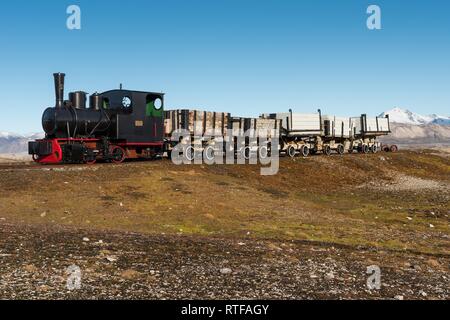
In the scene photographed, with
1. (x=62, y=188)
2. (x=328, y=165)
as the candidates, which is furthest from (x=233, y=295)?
(x=328, y=165)

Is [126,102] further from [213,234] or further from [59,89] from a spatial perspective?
[213,234]

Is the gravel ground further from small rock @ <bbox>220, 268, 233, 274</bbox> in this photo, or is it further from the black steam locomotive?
the black steam locomotive

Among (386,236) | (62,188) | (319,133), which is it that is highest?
(319,133)

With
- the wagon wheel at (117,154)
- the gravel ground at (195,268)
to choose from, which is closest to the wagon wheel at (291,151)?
the wagon wheel at (117,154)

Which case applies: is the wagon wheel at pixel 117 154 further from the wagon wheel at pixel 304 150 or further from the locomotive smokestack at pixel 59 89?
the wagon wheel at pixel 304 150

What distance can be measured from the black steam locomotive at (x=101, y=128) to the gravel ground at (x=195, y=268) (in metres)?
12.0

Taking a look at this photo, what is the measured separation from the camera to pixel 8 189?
18141 mm

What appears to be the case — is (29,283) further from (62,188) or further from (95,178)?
(95,178)

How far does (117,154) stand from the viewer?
26.1 meters

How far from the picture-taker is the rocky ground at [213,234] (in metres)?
8.20

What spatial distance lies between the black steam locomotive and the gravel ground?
11994mm

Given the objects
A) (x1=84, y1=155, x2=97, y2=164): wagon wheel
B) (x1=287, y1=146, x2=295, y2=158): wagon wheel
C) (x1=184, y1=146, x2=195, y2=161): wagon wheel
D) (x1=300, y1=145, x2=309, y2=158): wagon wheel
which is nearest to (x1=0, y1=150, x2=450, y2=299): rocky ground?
(x1=84, y1=155, x2=97, y2=164): wagon wheel

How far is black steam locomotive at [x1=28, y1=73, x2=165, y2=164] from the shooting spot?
77.2 ft
